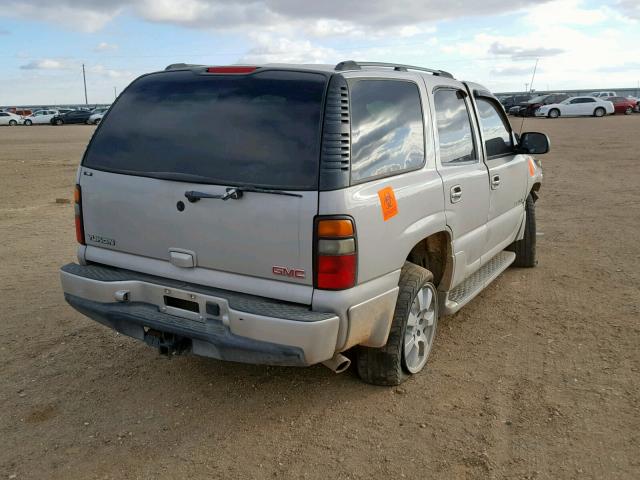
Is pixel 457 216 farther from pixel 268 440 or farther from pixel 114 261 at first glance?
pixel 114 261

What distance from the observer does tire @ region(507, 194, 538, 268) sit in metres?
6.34

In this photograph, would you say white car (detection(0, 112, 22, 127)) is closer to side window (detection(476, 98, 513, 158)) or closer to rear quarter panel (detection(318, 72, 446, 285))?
side window (detection(476, 98, 513, 158))

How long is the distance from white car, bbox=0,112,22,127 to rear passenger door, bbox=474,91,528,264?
55.7 m

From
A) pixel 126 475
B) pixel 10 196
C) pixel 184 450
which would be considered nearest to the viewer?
pixel 126 475

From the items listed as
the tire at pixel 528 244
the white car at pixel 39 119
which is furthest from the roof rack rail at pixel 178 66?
the white car at pixel 39 119

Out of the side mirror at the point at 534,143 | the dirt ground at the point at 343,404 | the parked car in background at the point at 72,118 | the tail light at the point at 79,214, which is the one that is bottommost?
the dirt ground at the point at 343,404

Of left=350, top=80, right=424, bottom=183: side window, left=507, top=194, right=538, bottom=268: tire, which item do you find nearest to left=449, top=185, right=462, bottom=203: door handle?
left=350, top=80, right=424, bottom=183: side window

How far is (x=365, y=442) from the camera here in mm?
3287

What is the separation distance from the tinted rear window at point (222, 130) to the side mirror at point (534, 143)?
281cm

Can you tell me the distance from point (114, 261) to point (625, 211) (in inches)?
328

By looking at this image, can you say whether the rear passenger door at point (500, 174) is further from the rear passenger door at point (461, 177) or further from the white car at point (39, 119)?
the white car at point (39, 119)

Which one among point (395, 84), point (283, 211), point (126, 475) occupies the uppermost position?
point (395, 84)

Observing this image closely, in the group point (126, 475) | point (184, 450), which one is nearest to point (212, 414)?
point (184, 450)

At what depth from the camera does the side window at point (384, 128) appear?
3.27m
